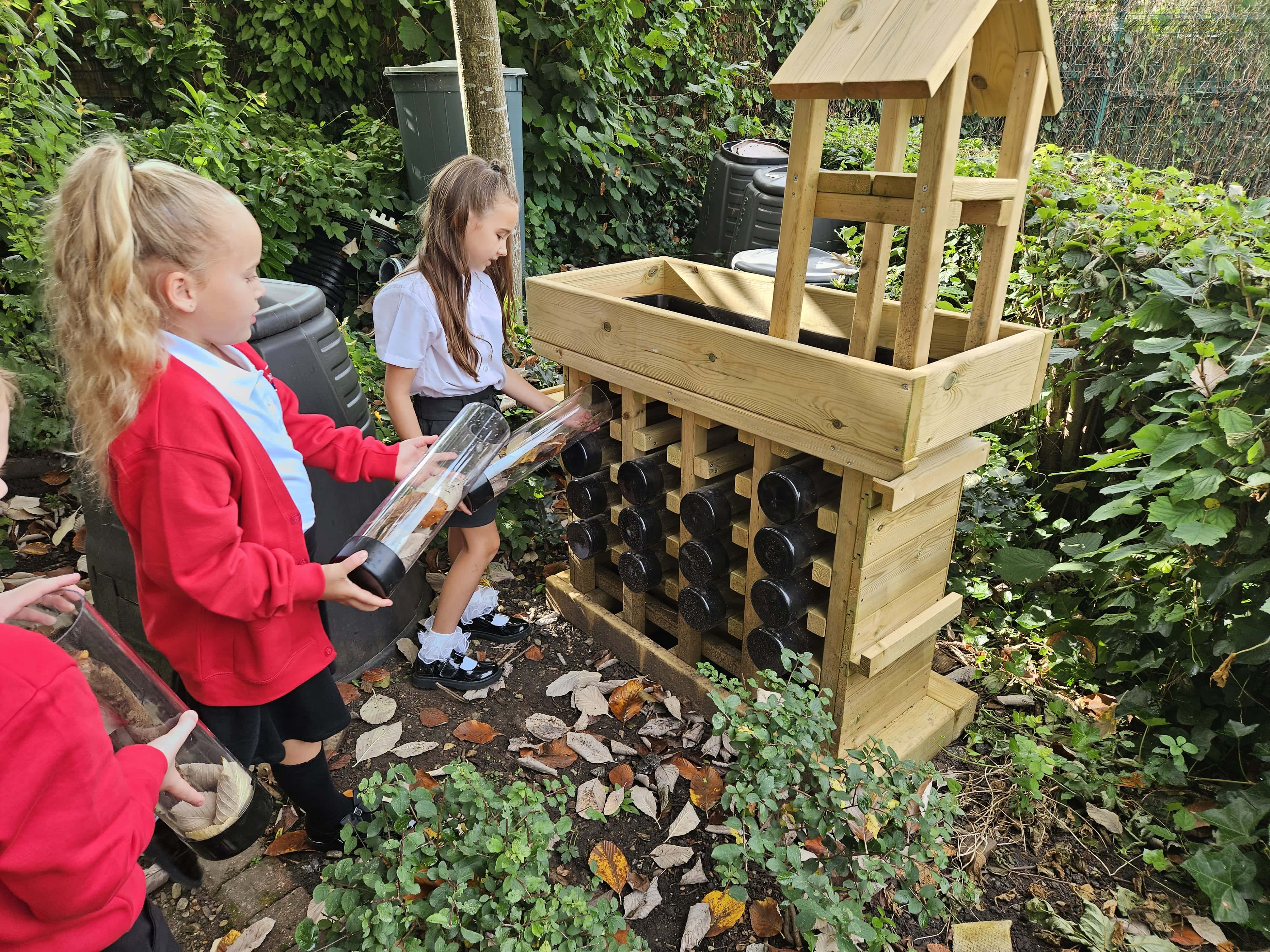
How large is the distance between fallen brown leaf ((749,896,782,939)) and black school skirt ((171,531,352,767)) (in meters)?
1.06

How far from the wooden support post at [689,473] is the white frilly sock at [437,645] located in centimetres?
75

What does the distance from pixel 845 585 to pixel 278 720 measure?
1395 mm

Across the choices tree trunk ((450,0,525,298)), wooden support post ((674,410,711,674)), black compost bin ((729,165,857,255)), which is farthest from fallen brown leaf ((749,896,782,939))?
black compost bin ((729,165,857,255))

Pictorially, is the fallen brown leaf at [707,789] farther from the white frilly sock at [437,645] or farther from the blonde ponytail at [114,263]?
the blonde ponytail at [114,263]

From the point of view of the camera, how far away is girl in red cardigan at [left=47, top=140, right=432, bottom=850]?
1370mm

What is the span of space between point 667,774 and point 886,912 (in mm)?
673

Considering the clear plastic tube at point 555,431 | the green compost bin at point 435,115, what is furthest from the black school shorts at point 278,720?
the green compost bin at point 435,115

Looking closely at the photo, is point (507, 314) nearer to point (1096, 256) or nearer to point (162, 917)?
point (1096, 256)

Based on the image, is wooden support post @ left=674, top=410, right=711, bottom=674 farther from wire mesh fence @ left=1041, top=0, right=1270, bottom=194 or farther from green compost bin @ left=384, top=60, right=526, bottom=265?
wire mesh fence @ left=1041, top=0, right=1270, bottom=194

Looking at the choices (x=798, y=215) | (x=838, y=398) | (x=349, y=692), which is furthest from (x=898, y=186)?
(x=349, y=692)

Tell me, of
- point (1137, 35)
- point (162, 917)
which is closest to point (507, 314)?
point (162, 917)

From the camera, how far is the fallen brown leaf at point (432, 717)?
97.4 inches

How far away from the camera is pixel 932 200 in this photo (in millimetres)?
1672

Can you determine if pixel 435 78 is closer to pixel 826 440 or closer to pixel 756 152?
pixel 756 152
